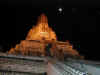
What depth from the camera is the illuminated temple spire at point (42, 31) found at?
16839 mm

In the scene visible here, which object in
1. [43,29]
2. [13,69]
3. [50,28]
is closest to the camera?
[13,69]

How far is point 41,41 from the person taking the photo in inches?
596

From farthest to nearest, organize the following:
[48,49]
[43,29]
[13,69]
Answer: [43,29] → [48,49] → [13,69]

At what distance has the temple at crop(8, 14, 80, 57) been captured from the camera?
45.4ft

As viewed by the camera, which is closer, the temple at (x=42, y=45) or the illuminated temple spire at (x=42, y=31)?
the temple at (x=42, y=45)

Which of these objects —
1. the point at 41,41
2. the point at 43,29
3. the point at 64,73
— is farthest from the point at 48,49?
the point at 64,73

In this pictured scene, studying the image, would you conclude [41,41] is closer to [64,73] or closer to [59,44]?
[59,44]

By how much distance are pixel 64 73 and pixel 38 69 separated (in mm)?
3332

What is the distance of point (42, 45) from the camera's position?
1473 cm

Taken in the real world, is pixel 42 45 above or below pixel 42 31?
below

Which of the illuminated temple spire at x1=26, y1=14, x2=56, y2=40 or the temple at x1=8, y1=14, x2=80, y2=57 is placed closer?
the temple at x1=8, y1=14, x2=80, y2=57

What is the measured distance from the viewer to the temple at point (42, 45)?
13.8 meters

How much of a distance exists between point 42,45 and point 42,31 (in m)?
3.00

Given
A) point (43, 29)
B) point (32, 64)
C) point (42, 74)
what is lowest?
point (42, 74)
